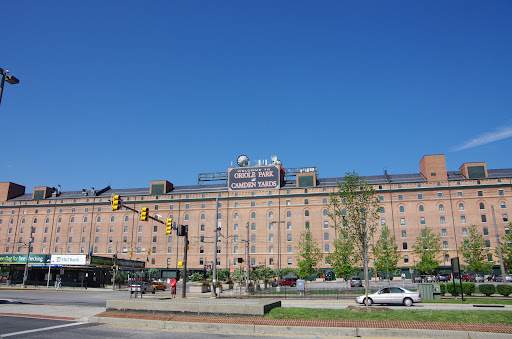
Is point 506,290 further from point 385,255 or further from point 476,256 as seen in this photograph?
point 476,256

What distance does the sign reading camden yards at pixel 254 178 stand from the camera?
94250mm

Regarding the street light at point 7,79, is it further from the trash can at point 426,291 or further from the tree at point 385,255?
the tree at point 385,255

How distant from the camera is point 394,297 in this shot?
2778cm

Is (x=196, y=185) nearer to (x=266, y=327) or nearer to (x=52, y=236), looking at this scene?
(x=52, y=236)

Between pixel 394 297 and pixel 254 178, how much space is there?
227 feet

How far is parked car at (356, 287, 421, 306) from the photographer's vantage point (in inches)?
1078

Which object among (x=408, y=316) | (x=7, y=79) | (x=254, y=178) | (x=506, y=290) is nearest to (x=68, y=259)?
(x=7, y=79)

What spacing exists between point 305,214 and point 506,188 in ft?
144

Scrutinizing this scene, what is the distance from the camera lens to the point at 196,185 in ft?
343

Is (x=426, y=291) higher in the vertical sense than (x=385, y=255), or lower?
lower

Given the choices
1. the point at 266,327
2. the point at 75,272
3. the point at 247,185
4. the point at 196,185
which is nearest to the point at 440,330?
the point at 266,327

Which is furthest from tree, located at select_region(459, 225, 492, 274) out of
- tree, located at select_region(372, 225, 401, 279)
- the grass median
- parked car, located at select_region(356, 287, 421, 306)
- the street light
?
the street light

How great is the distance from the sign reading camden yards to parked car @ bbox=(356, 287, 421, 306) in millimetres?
65142

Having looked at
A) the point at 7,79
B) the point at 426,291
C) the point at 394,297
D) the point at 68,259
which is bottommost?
the point at 394,297
